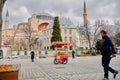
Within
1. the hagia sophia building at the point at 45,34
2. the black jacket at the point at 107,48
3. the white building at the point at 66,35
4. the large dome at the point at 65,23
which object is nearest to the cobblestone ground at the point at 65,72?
the black jacket at the point at 107,48

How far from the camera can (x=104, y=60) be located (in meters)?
8.00

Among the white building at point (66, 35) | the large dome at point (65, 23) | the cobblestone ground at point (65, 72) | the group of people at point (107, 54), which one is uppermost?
the large dome at point (65, 23)

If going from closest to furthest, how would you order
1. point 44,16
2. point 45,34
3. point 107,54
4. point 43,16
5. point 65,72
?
point 107,54 < point 65,72 < point 45,34 < point 43,16 < point 44,16

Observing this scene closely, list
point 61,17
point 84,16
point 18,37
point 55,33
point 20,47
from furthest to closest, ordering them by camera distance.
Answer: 1. point 18,37
2. point 84,16
3. point 20,47
4. point 61,17
5. point 55,33

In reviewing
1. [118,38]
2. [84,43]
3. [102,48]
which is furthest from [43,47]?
[102,48]

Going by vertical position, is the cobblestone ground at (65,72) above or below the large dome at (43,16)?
below

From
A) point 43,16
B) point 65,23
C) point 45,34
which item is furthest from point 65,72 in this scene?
point 43,16

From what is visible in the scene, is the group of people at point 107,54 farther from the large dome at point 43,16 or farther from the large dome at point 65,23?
the large dome at point 43,16

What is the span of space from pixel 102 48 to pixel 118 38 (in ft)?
219

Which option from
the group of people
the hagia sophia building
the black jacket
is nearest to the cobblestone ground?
the group of people

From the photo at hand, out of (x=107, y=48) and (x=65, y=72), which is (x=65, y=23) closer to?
(x=65, y=72)

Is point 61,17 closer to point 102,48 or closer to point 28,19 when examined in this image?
point 28,19

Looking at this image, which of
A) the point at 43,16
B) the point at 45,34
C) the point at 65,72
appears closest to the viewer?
the point at 65,72

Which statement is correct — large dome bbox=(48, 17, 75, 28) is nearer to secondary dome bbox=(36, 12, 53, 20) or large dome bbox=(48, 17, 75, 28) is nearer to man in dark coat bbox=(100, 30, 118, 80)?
secondary dome bbox=(36, 12, 53, 20)
